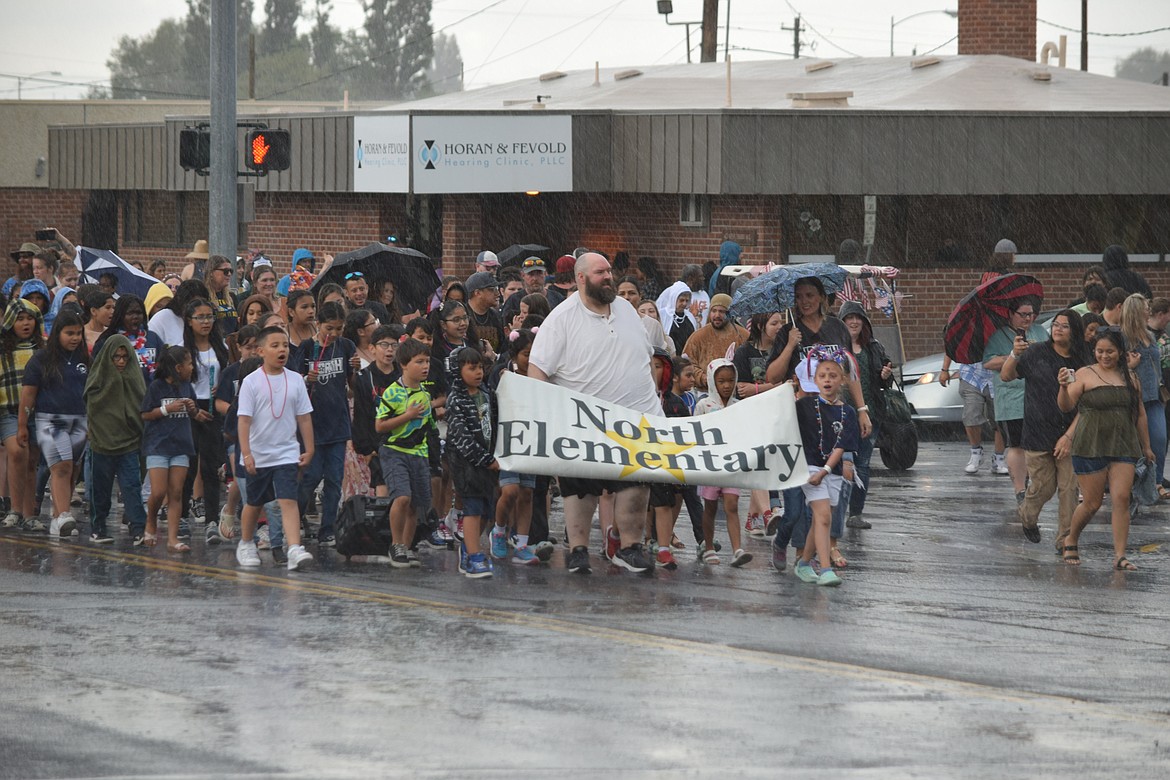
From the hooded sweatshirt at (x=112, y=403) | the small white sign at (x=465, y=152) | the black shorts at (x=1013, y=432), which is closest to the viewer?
the hooded sweatshirt at (x=112, y=403)

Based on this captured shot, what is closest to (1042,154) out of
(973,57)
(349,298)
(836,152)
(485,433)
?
(836,152)

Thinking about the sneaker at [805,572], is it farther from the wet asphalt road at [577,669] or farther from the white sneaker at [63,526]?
the white sneaker at [63,526]

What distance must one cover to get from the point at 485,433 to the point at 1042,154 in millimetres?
16386

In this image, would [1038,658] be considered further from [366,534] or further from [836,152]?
[836,152]

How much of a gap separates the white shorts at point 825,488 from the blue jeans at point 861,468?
1.47 m

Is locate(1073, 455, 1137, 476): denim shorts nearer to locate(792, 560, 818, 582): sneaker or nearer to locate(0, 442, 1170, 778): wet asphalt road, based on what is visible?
locate(0, 442, 1170, 778): wet asphalt road

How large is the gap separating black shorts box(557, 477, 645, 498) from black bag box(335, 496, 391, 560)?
1202 mm

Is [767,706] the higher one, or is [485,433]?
[485,433]

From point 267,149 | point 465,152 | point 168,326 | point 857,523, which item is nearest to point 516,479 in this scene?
point 168,326

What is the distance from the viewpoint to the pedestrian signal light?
1720 cm

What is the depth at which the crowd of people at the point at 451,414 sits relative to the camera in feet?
37.3

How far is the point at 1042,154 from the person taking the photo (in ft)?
84.0

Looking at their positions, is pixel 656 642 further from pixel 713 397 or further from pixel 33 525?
pixel 33 525

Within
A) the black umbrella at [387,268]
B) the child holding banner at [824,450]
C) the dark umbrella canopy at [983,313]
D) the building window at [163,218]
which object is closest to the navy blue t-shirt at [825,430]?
the child holding banner at [824,450]
